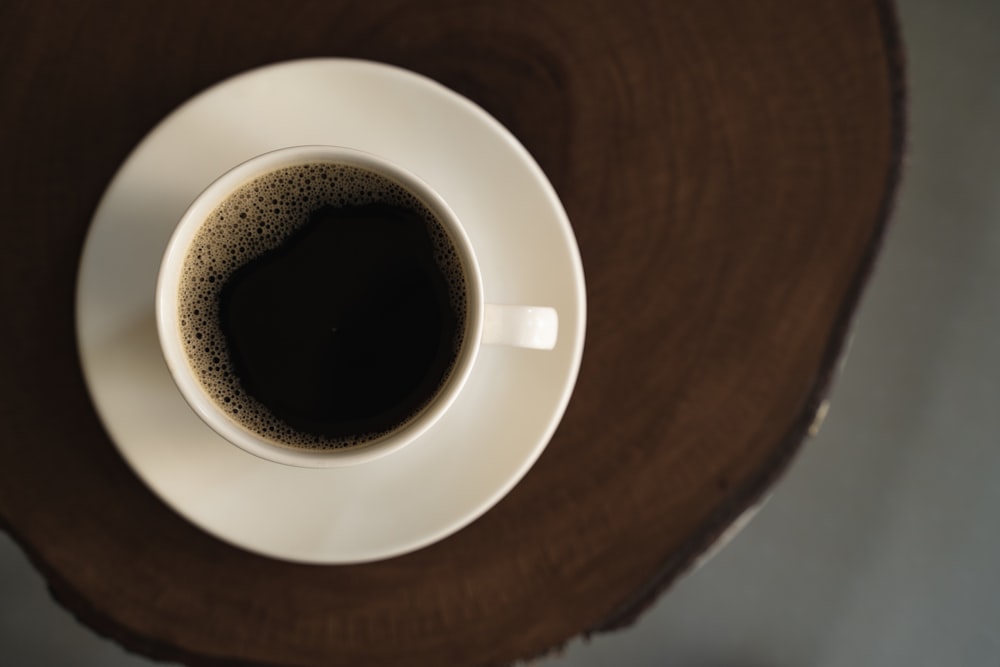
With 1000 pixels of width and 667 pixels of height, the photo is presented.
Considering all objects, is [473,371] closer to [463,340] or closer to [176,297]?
[463,340]

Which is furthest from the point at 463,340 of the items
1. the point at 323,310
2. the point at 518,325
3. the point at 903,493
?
the point at 903,493

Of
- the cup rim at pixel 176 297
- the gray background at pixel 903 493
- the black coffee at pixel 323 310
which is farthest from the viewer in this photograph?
the gray background at pixel 903 493

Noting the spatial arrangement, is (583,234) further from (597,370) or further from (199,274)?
(199,274)

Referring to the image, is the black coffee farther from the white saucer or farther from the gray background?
the gray background

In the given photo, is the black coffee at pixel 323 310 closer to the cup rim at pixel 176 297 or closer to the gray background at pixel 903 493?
the cup rim at pixel 176 297

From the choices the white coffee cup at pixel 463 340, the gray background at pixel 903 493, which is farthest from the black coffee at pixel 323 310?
the gray background at pixel 903 493

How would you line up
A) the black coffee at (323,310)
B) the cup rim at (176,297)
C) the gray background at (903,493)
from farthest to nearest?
the gray background at (903,493) → the black coffee at (323,310) → the cup rim at (176,297)

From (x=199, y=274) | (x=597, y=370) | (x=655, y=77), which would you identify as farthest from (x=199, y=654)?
(x=655, y=77)
